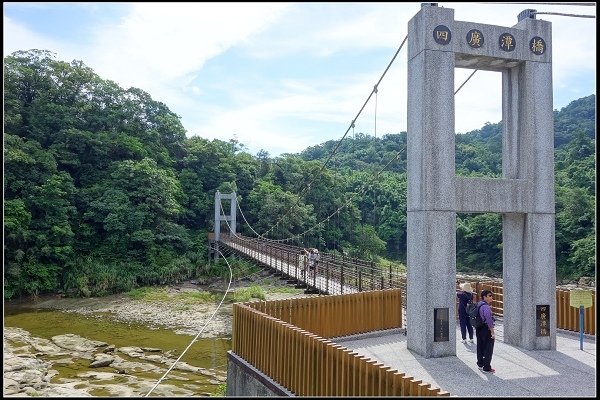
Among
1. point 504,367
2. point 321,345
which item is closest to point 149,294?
point 504,367

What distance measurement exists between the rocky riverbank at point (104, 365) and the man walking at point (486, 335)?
441 centimetres

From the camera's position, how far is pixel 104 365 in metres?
11.8

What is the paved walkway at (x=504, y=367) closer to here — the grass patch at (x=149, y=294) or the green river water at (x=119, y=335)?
the green river water at (x=119, y=335)

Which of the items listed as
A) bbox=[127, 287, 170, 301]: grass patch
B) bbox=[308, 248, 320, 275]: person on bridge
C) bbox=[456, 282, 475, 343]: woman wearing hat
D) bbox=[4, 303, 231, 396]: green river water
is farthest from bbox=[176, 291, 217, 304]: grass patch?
bbox=[456, 282, 475, 343]: woman wearing hat

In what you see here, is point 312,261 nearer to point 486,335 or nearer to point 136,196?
point 486,335

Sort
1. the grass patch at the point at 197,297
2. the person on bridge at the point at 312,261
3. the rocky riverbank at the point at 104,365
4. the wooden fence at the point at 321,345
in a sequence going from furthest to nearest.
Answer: the grass patch at the point at 197,297 → the person on bridge at the point at 312,261 → the rocky riverbank at the point at 104,365 → the wooden fence at the point at 321,345

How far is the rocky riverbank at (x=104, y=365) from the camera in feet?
32.9

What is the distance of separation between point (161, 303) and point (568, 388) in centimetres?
1860

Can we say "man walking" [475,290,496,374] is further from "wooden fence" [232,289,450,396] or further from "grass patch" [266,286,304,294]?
"grass patch" [266,286,304,294]

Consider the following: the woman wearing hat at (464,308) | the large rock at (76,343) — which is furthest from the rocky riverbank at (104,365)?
the woman wearing hat at (464,308)

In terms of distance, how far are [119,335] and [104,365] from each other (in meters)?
4.20

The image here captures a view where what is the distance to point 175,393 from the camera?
9930 millimetres

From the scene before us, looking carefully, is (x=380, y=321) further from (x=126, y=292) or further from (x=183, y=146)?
(x=183, y=146)

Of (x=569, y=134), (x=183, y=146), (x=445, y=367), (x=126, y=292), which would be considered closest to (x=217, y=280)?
(x=126, y=292)
